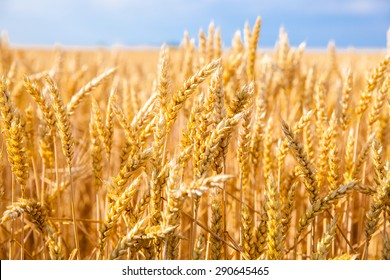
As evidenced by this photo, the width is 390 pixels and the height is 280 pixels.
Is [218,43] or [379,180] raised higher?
[218,43]

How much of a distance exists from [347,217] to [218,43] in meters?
1.04

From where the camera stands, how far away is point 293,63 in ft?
7.49

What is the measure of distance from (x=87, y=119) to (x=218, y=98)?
2.30m

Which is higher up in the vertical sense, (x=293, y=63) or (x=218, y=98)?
(x=293, y=63)

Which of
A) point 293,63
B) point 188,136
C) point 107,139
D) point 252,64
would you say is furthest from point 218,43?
point 188,136

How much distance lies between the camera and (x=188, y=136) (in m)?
1.04
